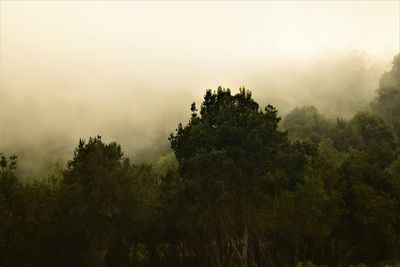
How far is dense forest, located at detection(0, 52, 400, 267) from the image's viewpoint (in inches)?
1891

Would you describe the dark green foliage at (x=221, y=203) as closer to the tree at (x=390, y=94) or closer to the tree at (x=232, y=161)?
the tree at (x=232, y=161)

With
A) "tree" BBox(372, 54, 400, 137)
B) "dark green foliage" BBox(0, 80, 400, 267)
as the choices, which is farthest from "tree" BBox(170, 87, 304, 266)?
"tree" BBox(372, 54, 400, 137)

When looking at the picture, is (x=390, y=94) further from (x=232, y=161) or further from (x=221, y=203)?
(x=232, y=161)

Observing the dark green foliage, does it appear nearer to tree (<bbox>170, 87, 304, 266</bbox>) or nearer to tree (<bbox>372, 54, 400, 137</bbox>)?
tree (<bbox>170, 87, 304, 266</bbox>)

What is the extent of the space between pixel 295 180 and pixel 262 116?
7.37 m

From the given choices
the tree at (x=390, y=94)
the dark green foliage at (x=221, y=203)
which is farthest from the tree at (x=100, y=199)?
the tree at (x=390, y=94)

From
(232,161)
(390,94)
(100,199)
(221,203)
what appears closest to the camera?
(232,161)

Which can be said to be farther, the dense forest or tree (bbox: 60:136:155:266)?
tree (bbox: 60:136:155:266)

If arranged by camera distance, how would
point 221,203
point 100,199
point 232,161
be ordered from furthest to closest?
1. point 100,199
2. point 221,203
3. point 232,161

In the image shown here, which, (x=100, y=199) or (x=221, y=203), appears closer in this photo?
(x=221, y=203)

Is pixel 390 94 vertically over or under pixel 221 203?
over

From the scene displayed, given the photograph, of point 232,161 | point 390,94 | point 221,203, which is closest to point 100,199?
point 221,203

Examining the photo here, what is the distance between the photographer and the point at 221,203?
160 feet

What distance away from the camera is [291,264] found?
61312 mm
